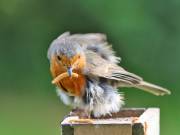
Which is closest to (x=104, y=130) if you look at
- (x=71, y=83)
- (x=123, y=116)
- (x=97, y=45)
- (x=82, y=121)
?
(x=82, y=121)

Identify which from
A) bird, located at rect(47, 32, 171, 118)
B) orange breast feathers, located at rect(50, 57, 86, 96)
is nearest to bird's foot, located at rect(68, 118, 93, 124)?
bird, located at rect(47, 32, 171, 118)

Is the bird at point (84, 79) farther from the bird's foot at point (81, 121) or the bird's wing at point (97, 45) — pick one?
the bird's foot at point (81, 121)

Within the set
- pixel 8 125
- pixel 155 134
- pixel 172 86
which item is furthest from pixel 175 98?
pixel 155 134

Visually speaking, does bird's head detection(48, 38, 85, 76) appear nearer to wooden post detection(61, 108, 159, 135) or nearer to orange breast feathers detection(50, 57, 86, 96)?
orange breast feathers detection(50, 57, 86, 96)

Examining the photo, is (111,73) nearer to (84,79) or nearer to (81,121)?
(84,79)

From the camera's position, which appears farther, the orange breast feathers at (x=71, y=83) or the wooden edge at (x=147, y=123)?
the orange breast feathers at (x=71, y=83)

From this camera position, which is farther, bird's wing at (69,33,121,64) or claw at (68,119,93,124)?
bird's wing at (69,33,121,64)

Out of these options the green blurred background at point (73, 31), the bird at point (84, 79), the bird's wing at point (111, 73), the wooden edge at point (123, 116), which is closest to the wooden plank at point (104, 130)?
the wooden edge at point (123, 116)
